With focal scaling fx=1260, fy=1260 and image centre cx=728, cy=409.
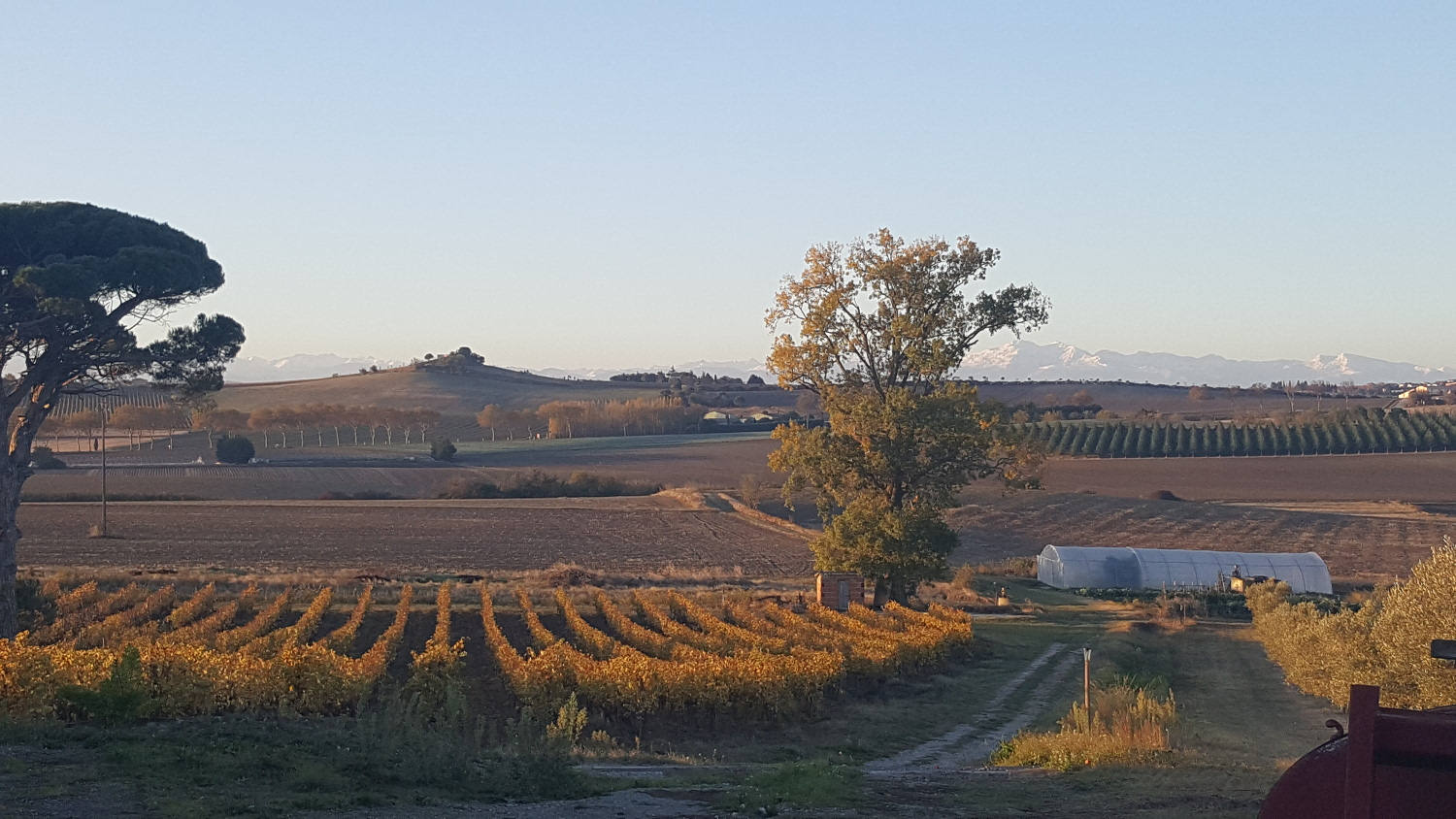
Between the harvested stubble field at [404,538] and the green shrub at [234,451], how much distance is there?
84.9 ft

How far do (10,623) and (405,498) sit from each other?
53201 millimetres

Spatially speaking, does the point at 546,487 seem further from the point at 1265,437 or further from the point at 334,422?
the point at 334,422

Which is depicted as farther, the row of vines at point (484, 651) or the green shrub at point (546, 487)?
the green shrub at point (546, 487)

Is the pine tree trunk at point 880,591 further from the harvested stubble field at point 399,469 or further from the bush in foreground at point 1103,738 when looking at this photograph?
the harvested stubble field at point 399,469

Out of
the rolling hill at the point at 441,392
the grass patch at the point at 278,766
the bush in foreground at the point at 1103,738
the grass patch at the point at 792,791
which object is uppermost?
the rolling hill at the point at 441,392

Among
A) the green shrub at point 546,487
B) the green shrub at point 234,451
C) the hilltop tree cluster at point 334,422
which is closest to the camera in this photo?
the green shrub at point 546,487

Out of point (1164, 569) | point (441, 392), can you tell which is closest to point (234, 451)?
point (441, 392)

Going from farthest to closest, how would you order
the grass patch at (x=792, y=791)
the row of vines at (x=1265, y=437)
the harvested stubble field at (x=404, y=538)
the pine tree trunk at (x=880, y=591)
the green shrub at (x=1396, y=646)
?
the row of vines at (x=1265, y=437)
the harvested stubble field at (x=404, y=538)
the pine tree trunk at (x=880, y=591)
the green shrub at (x=1396, y=646)
the grass patch at (x=792, y=791)

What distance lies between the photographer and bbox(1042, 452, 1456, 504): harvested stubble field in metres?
79.2

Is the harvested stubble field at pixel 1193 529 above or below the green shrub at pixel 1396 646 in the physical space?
below

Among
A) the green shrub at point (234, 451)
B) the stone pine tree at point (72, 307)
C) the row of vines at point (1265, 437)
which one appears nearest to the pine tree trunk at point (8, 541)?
the stone pine tree at point (72, 307)

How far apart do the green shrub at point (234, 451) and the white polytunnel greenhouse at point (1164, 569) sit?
223 feet

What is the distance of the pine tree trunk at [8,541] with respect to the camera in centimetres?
2659

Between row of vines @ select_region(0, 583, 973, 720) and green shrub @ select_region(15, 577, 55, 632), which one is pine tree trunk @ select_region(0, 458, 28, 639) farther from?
green shrub @ select_region(15, 577, 55, 632)
